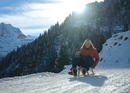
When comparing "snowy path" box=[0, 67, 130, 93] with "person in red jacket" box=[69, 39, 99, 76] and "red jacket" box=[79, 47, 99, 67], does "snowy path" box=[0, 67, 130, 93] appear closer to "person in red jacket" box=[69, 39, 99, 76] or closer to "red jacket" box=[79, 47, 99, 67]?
"person in red jacket" box=[69, 39, 99, 76]

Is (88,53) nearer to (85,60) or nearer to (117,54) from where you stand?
(85,60)

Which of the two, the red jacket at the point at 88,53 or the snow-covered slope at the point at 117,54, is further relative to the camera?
the snow-covered slope at the point at 117,54

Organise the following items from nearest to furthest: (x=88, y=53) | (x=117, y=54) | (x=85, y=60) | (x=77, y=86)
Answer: (x=77, y=86)
(x=85, y=60)
(x=88, y=53)
(x=117, y=54)

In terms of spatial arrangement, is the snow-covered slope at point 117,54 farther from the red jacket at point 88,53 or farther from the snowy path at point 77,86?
the snowy path at point 77,86

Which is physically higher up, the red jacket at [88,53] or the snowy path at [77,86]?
the red jacket at [88,53]

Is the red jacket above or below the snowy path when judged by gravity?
above

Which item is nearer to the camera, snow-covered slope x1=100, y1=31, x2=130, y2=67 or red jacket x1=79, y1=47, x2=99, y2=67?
red jacket x1=79, y1=47, x2=99, y2=67

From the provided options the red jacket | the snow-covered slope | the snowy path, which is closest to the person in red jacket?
the red jacket

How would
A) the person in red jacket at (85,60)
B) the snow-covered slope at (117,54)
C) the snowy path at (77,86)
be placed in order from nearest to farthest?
the snowy path at (77,86)
the person in red jacket at (85,60)
the snow-covered slope at (117,54)

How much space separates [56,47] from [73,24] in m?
22.3

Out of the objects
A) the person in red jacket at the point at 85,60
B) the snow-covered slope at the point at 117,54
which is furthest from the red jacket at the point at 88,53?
the snow-covered slope at the point at 117,54

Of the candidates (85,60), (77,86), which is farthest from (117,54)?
(77,86)

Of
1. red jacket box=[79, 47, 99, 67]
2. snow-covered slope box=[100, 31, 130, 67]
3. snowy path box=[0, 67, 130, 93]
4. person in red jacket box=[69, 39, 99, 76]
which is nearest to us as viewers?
snowy path box=[0, 67, 130, 93]

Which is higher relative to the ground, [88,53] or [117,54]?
[88,53]
